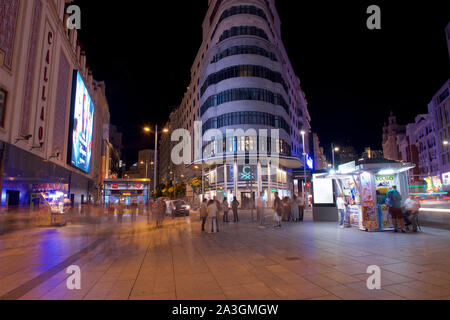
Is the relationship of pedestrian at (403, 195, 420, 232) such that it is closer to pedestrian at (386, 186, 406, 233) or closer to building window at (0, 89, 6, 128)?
pedestrian at (386, 186, 406, 233)

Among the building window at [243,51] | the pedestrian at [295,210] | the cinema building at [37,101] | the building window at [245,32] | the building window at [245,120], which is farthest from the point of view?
the building window at [245,32]

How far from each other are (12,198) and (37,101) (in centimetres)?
721

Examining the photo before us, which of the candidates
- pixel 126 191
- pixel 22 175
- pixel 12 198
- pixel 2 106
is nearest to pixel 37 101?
pixel 2 106

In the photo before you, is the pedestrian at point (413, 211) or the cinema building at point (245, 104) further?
the cinema building at point (245, 104)

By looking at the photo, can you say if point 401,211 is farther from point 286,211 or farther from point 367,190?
point 286,211

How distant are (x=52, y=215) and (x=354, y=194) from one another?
1756 centimetres

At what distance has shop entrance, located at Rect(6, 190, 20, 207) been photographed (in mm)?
14586

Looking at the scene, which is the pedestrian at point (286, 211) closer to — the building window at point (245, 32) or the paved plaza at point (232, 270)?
the paved plaza at point (232, 270)

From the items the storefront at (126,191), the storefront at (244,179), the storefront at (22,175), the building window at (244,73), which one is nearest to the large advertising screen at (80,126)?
the storefront at (126,191)

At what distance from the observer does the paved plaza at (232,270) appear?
4.47 metres

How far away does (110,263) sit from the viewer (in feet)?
22.3

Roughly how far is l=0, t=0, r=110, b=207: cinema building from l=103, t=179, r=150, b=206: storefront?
382 centimetres
